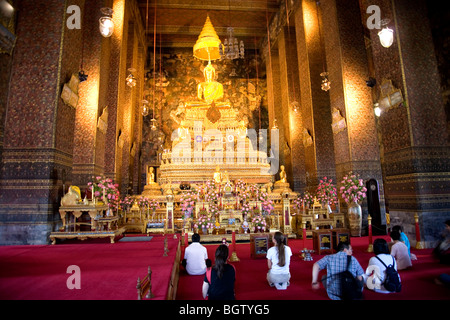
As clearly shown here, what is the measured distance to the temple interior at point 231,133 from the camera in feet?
17.1

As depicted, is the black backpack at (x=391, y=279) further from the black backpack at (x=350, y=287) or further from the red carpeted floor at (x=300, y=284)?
the black backpack at (x=350, y=287)

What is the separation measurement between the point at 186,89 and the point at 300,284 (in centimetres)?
1520

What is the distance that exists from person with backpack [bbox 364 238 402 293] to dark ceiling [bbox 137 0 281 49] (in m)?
13.5

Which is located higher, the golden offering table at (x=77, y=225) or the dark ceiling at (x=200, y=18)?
the dark ceiling at (x=200, y=18)

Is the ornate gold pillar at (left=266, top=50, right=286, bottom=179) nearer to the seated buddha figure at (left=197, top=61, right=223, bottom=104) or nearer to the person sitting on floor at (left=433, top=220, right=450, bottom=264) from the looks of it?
the seated buddha figure at (left=197, top=61, right=223, bottom=104)

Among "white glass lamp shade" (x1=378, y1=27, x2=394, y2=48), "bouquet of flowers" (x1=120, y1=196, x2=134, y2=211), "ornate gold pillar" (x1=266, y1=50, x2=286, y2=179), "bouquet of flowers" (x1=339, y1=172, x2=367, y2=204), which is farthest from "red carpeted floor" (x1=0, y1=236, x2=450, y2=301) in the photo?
"ornate gold pillar" (x1=266, y1=50, x2=286, y2=179)

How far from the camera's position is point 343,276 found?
8.04 ft

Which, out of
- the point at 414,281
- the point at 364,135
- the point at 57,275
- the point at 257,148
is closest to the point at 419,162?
the point at 364,135

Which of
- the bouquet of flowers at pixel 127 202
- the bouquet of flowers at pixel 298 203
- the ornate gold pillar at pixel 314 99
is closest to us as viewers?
the bouquet of flowers at pixel 298 203

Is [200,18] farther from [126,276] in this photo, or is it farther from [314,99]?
[126,276]

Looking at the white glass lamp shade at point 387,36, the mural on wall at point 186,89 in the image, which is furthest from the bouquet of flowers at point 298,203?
the mural on wall at point 186,89

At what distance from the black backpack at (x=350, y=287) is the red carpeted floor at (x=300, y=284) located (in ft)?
1.05
